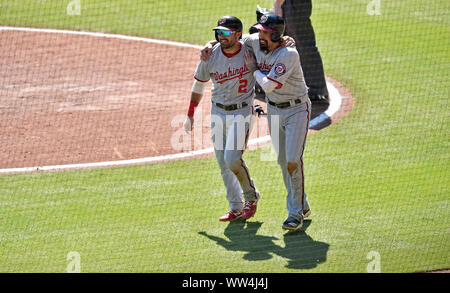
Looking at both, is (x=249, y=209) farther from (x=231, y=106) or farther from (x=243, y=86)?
(x=243, y=86)

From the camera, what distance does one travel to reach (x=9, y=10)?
17.1m

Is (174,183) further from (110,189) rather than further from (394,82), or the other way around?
(394,82)

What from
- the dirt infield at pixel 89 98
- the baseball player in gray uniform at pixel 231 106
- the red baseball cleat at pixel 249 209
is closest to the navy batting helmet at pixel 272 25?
the baseball player in gray uniform at pixel 231 106

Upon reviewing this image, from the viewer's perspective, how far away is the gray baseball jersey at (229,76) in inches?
291

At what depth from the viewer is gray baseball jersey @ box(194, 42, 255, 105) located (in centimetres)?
739

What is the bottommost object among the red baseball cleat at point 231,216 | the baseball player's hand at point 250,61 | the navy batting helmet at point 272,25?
the red baseball cleat at point 231,216

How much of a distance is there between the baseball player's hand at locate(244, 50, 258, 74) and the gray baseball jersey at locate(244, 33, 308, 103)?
0.04 metres

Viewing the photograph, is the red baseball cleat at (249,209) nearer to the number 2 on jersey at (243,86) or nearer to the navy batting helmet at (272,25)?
the number 2 on jersey at (243,86)

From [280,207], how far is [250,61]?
157 cm

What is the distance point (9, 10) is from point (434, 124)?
1025 centimetres

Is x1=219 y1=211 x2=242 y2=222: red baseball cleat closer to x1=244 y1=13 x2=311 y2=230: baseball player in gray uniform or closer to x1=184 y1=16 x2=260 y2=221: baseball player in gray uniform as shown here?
x1=184 y1=16 x2=260 y2=221: baseball player in gray uniform

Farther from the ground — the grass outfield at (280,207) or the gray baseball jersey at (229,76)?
the gray baseball jersey at (229,76)

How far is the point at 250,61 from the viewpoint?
7.40m

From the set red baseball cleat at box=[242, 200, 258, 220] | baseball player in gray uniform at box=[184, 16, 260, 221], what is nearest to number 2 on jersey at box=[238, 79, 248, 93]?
baseball player in gray uniform at box=[184, 16, 260, 221]
